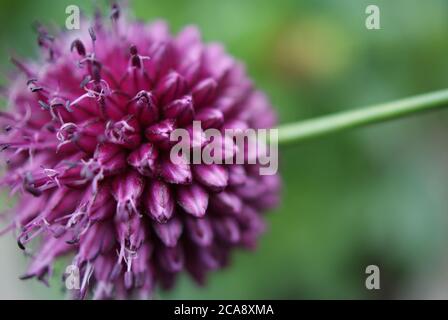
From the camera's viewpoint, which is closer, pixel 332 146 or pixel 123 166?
pixel 123 166

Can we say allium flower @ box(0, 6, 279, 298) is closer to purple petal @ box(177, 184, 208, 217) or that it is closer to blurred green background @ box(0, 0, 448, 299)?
purple petal @ box(177, 184, 208, 217)

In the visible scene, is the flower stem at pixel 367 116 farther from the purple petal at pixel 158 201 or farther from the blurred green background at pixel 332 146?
the blurred green background at pixel 332 146

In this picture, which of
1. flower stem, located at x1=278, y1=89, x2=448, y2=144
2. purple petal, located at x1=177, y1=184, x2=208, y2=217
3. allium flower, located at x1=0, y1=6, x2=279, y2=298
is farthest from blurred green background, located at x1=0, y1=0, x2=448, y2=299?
purple petal, located at x1=177, y1=184, x2=208, y2=217

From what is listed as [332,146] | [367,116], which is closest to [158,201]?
[367,116]

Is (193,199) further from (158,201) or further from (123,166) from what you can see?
(123,166)
